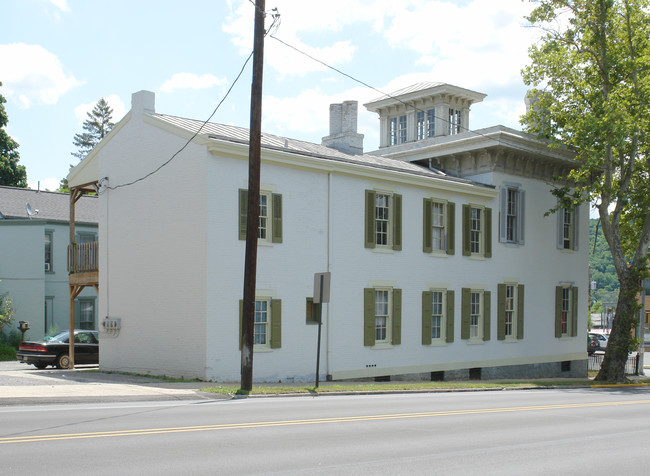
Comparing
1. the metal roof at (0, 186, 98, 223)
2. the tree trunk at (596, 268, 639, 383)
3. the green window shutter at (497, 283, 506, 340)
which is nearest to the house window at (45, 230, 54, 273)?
the metal roof at (0, 186, 98, 223)

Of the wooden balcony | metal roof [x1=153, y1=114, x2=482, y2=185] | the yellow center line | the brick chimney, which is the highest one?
the brick chimney

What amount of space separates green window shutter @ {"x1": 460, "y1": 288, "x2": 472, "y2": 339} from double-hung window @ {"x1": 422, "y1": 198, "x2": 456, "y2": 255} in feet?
5.84

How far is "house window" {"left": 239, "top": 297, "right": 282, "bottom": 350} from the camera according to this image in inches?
838

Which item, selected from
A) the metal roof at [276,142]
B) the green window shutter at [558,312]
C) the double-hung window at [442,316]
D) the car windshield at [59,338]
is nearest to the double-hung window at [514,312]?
the green window shutter at [558,312]

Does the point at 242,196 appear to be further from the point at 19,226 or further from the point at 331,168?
the point at 19,226

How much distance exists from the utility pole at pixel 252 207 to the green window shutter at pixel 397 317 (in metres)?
9.38

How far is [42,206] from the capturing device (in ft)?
132

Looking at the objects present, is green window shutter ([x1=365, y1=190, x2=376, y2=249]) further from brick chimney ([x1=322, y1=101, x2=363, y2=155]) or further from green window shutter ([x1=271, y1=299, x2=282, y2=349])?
green window shutter ([x1=271, y1=299, x2=282, y2=349])

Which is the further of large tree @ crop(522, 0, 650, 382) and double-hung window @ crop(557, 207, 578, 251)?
double-hung window @ crop(557, 207, 578, 251)

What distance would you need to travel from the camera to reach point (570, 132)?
28.5 metres

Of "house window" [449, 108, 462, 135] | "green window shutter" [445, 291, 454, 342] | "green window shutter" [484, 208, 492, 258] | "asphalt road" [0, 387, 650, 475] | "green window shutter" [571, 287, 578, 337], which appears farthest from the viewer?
"house window" [449, 108, 462, 135]

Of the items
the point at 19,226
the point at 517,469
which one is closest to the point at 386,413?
the point at 517,469

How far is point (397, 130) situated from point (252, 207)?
21977 millimetres

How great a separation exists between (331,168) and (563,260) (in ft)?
48.3
